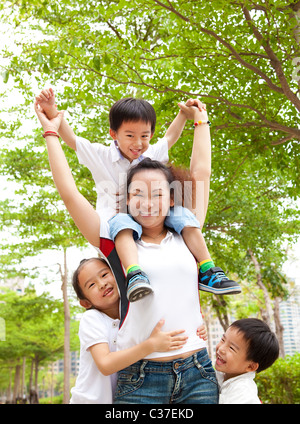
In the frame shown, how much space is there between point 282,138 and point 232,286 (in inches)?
190

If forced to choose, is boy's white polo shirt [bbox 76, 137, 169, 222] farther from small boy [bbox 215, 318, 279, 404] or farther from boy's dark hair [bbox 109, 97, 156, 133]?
small boy [bbox 215, 318, 279, 404]

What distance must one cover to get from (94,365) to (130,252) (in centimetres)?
47

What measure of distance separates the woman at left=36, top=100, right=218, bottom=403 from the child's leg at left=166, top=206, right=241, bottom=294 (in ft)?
0.20

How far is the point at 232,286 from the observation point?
5.73 feet

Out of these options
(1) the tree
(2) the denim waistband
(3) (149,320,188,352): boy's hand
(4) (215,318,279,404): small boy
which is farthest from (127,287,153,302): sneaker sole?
(1) the tree

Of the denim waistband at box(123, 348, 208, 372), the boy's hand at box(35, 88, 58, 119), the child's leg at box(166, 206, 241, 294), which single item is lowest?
the denim waistband at box(123, 348, 208, 372)

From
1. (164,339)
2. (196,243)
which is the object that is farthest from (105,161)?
(164,339)

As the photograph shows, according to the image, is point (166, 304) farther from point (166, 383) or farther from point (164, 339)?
point (166, 383)

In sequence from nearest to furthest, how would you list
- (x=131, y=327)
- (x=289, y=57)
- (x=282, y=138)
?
(x=131, y=327) < (x=289, y=57) < (x=282, y=138)

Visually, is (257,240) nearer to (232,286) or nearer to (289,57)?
(289,57)

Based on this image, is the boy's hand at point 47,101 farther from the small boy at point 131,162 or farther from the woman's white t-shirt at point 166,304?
the woman's white t-shirt at point 166,304

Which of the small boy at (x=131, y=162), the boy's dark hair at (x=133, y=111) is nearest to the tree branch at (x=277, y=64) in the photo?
the small boy at (x=131, y=162)

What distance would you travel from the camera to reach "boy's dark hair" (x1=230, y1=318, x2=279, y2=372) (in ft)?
5.96

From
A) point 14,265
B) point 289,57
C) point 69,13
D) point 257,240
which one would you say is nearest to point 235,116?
point 289,57
